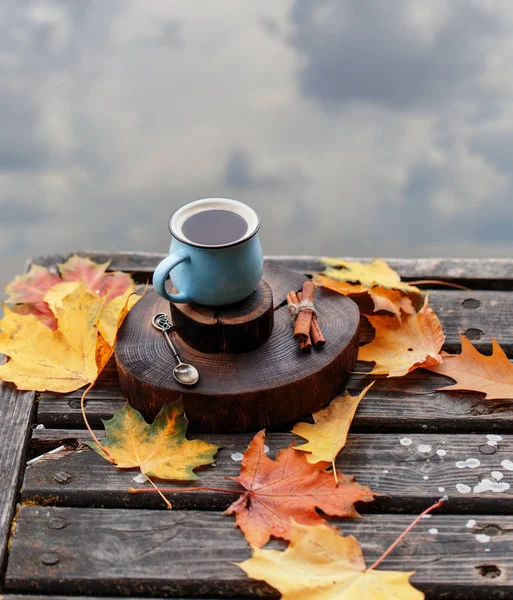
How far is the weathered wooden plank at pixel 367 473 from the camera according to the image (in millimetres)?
1076

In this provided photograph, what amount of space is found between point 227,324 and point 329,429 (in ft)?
0.81

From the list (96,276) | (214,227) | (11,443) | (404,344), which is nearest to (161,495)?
(11,443)

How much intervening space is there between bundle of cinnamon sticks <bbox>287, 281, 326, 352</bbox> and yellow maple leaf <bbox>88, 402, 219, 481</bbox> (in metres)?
0.25

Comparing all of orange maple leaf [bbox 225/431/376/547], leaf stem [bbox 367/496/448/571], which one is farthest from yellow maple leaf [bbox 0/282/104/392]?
leaf stem [bbox 367/496/448/571]

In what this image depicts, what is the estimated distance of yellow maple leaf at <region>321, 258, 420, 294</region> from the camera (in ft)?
4.90

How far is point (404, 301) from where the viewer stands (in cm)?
144

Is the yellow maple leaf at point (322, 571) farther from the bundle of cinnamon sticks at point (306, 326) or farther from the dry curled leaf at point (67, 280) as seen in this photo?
the dry curled leaf at point (67, 280)

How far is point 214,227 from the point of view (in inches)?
46.9

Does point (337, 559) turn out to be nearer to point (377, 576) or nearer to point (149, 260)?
point (377, 576)

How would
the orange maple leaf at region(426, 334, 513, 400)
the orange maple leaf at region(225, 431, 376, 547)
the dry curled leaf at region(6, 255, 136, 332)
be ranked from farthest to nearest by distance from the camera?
the dry curled leaf at region(6, 255, 136, 332)
the orange maple leaf at region(426, 334, 513, 400)
the orange maple leaf at region(225, 431, 376, 547)

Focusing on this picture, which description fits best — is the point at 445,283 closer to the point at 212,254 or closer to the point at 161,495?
the point at 212,254

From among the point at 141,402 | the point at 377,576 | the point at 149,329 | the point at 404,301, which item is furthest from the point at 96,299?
the point at 377,576

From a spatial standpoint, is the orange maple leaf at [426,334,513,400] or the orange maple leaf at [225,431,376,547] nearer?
the orange maple leaf at [225,431,376,547]

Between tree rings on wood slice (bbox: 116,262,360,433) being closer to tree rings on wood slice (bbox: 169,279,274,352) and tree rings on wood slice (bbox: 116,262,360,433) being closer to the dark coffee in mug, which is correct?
tree rings on wood slice (bbox: 169,279,274,352)
